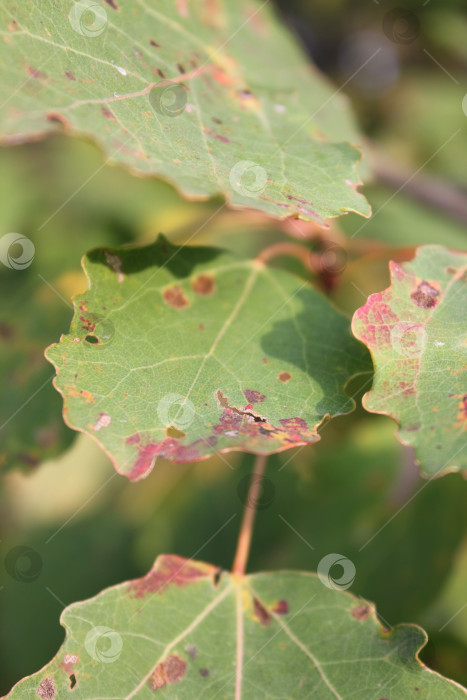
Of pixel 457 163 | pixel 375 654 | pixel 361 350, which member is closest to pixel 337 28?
pixel 457 163

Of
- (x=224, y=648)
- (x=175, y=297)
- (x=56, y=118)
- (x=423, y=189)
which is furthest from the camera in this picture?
(x=423, y=189)

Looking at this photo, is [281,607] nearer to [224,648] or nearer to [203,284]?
[224,648]

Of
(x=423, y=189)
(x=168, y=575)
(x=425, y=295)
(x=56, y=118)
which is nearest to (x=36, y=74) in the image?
(x=56, y=118)

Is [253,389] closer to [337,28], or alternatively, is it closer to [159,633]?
[159,633]

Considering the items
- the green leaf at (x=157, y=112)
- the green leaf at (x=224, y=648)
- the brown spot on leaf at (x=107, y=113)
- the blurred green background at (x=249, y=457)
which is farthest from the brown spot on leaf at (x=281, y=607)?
the brown spot on leaf at (x=107, y=113)

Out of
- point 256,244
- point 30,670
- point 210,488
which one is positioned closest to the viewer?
point 30,670

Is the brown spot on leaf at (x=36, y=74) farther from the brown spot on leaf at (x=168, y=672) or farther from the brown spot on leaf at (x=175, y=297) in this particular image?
the brown spot on leaf at (x=168, y=672)

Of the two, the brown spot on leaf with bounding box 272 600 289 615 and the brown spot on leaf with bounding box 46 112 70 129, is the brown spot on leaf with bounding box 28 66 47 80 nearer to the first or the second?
the brown spot on leaf with bounding box 46 112 70 129
